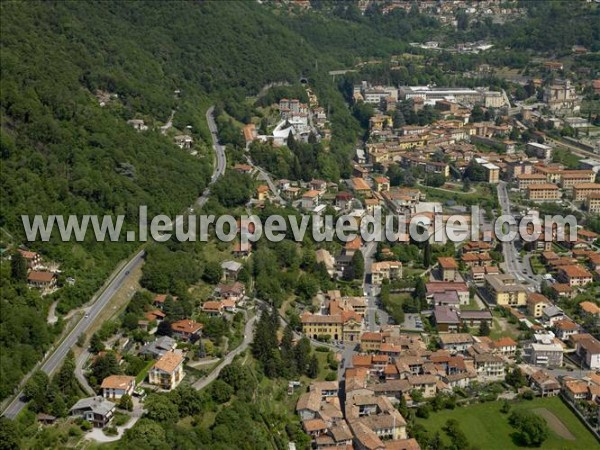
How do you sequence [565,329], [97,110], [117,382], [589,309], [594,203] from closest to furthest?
[117,382]
[565,329]
[589,309]
[97,110]
[594,203]

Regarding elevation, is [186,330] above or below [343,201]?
below

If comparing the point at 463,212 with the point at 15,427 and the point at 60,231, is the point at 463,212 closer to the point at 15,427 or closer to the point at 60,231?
the point at 60,231

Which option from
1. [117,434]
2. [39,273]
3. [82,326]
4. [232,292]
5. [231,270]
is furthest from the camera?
[231,270]

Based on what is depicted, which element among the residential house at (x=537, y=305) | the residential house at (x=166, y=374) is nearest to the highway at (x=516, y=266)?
the residential house at (x=537, y=305)

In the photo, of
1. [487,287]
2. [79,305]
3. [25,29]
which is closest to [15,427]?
[79,305]

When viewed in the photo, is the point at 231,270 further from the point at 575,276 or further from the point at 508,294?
the point at 575,276

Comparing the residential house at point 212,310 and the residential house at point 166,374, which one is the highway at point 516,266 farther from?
the residential house at point 166,374

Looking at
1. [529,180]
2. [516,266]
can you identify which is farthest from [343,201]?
[529,180]
